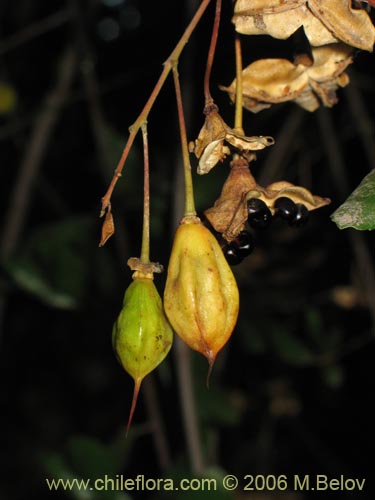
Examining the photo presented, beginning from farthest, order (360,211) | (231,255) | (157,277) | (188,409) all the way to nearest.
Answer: (157,277) → (188,409) → (231,255) → (360,211)

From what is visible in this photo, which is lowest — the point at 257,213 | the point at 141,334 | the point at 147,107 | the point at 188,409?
the point at 188,409

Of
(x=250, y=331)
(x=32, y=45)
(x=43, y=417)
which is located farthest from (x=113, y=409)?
(x=32, y=45)

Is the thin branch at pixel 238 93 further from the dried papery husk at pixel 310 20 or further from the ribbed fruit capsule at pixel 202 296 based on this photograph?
the ribbed fruit capsule at pixel 202 296

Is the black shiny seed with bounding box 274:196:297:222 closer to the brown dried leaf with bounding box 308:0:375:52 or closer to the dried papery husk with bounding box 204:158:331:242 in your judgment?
the dried papery husk with bounding box 204:158:331:242

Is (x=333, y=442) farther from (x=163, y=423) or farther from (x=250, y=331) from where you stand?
(x=163, y=423)

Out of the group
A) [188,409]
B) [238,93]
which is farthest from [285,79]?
[188,409]

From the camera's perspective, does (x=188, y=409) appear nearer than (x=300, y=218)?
No

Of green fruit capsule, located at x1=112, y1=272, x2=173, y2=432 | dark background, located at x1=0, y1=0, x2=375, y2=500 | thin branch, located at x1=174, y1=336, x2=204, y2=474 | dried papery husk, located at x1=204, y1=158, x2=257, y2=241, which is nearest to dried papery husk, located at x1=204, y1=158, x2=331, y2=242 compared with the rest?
dried papery husk, located at x1=204, y1=158, x2=257, y2=241

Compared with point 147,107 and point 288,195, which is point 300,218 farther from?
point 147,107
